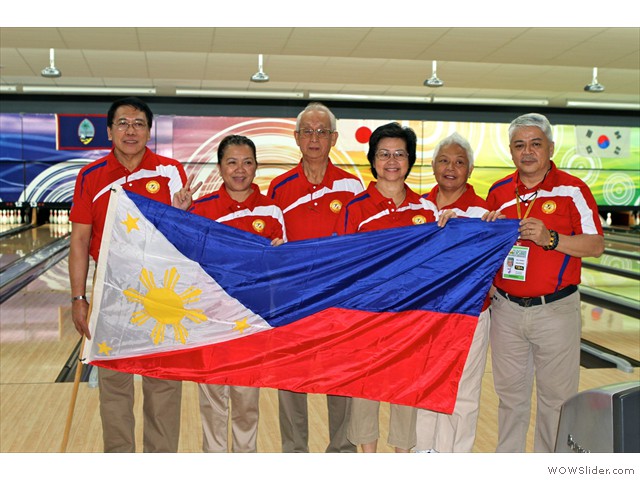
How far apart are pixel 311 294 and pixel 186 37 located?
4246mm

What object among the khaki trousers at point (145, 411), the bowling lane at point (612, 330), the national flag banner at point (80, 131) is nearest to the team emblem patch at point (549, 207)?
the khaki trousers at point (145, 411)

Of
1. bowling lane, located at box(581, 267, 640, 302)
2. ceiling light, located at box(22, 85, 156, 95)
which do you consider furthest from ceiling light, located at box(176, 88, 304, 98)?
bowling lane, located at box(581, 267, 640, 302)

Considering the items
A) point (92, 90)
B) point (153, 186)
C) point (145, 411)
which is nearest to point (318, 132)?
point (153, 186)

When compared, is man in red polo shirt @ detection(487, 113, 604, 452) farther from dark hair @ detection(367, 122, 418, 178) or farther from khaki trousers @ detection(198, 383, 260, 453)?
khaki trousers @ detection(198, 383, 260, 453)

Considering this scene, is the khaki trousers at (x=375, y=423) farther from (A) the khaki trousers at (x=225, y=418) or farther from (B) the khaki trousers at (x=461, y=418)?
(A) the khaki trousers at (x=225, y=418)

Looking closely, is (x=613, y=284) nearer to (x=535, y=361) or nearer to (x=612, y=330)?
(x=612, y=330)

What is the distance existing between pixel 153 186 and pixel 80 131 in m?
8.50

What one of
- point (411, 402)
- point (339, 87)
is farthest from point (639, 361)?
point (339, 87)

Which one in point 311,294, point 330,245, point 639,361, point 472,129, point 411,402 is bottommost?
point 639,361

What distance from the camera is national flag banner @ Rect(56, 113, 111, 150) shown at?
10.3 meters

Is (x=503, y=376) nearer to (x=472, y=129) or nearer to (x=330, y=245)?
(x=330, y=245)

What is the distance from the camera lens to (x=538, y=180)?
8.61 ft

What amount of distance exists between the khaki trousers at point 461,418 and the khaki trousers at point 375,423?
0.04m

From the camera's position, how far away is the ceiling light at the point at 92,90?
34.5ft
